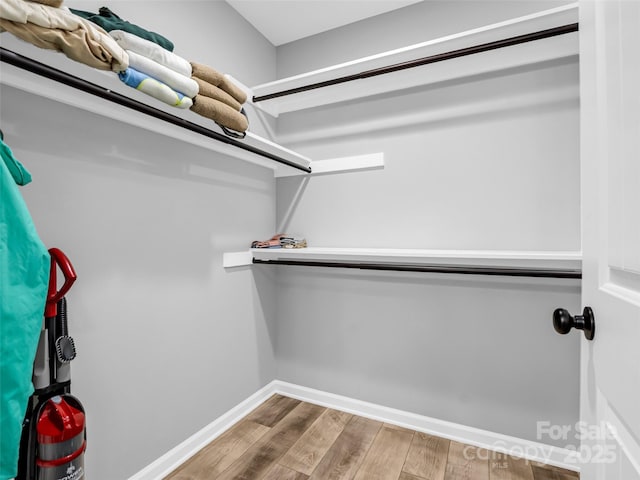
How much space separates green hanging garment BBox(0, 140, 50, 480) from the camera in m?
0.73

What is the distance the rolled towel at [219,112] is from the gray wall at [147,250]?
34 centimetres

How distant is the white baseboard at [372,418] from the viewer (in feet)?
4.74

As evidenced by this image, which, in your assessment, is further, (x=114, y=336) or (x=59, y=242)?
(x=114, y=336)

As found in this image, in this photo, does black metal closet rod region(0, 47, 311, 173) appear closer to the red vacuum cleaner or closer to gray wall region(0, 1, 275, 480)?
gray wall region(0, 1, 275, 480)

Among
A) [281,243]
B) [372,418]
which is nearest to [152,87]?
[281,243]

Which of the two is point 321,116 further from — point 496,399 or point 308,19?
point 496,399

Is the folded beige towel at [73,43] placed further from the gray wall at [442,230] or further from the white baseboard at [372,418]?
the white baseboard at [372,418]

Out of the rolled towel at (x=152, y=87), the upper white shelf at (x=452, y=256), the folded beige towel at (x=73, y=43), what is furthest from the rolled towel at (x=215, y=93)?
the upper white shelf at (x=452, y=256)

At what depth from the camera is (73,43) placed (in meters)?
0.79

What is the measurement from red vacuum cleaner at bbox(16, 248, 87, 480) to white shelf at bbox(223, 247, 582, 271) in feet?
2.78

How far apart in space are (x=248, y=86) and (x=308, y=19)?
21.1 inches

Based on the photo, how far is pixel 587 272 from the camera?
0.64 metres

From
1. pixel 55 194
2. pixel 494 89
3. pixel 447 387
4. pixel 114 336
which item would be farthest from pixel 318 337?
pixel 494 89

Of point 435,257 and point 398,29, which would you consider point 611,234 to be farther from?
point 398,29
